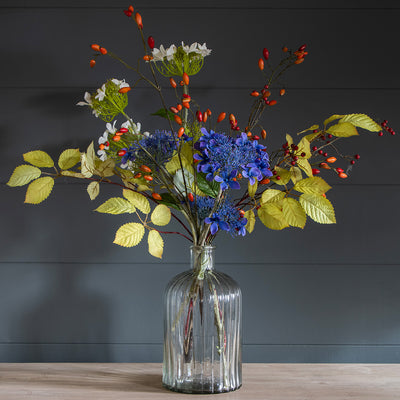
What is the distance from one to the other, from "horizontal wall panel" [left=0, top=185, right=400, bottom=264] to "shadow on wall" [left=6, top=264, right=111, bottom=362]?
0.07m

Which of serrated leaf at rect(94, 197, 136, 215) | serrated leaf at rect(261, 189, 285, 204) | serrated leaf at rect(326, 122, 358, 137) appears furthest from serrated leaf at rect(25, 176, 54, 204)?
serrated leaf at rect(326, 122, 358, 137)

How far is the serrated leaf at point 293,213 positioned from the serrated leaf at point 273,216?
1 centimetres

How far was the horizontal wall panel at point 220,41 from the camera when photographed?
1.26 meters

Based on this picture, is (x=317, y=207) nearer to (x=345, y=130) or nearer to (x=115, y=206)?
(x=345, y=130)

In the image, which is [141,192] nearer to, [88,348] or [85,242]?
[85,242]

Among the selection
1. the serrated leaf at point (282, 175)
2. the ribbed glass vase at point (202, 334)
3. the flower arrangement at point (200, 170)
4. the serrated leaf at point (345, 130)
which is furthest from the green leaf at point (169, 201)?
the serrated leaf at point (345, 130)

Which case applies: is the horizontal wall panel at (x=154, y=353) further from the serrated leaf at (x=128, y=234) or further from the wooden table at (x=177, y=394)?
the serrated leaf at (x=128, y=234)

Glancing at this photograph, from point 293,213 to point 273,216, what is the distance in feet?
0.13

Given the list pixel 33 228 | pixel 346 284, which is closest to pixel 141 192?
pixel 33 228

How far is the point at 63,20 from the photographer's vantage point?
1.27m

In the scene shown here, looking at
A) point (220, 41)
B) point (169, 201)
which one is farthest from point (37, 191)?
point (220, 41)

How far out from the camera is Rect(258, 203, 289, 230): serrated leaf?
0.92 meters

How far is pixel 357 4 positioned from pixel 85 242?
966mm

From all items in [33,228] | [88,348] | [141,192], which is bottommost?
[88,348]
